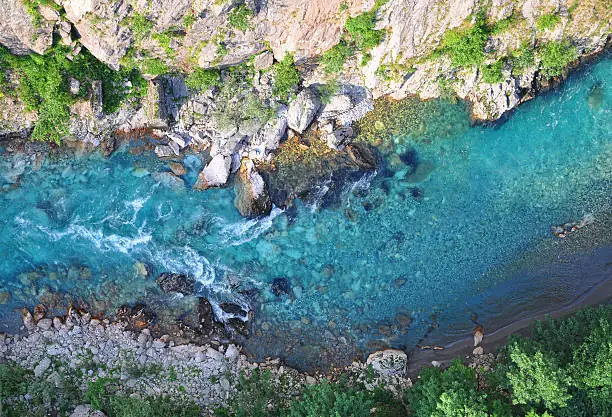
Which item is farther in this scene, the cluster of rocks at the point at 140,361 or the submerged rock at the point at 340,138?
the submerged rock at the point at 340,138

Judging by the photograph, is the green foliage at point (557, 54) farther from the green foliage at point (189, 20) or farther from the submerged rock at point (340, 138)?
the green foliage at point (189, 20)

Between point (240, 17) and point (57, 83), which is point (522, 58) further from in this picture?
Result: point (57, 83)

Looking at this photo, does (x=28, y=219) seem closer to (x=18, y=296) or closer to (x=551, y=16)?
(x=18, y=296)

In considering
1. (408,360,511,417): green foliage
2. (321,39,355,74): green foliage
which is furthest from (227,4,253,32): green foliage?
(408,360,511,417): green foliage

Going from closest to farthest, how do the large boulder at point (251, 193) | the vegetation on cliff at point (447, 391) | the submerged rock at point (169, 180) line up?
the vegetation on cliff at point (447, 391)
the large boulder at point (251, 193)
the submerged rock at point (169, 180)

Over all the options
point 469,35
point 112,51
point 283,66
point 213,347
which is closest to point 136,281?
point 213,347

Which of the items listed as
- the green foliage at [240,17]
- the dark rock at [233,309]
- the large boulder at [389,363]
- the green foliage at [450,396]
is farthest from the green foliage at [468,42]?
the dark rock at [233,309]

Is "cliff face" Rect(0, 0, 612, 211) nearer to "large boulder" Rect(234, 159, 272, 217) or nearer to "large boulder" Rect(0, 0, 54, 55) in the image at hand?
"large boulder" Rect(0, 0, 54, 55)
